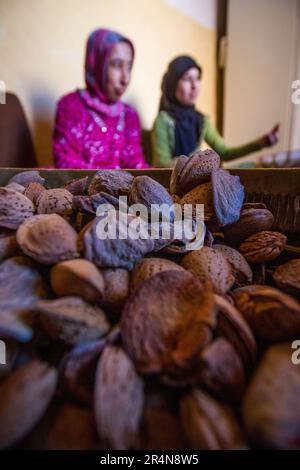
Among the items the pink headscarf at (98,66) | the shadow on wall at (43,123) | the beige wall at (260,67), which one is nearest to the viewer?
the pink headscarf at (98,66)

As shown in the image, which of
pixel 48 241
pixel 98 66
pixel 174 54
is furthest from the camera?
pixel 174 54

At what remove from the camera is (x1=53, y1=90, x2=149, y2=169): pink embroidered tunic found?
1314 mm

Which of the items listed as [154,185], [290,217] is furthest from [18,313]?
[290,217]

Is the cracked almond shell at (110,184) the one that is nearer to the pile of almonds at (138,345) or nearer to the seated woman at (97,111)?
the pile of almonds at (138,345)

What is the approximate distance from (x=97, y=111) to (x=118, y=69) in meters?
0.21

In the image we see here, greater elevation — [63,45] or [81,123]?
[63,45]

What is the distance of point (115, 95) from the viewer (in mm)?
1387

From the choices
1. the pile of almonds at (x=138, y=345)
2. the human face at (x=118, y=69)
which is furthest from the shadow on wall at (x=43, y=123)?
the pile of almonds at (x=138, y=345)

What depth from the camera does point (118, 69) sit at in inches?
51.4

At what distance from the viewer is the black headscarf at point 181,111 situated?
1.47 m

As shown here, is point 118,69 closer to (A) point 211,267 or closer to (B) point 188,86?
(B) point 188,86

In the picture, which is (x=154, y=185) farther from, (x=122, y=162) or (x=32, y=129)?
(x=32, y=129)

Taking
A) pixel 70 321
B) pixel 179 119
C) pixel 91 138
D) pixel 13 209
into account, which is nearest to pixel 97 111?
pixel 91 138
